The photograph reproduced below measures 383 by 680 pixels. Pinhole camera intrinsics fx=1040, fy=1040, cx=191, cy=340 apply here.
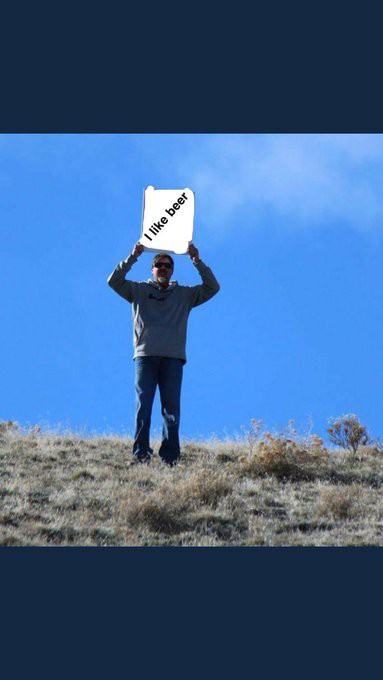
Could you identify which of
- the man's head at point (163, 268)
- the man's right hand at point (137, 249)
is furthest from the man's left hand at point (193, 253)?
the man's right hand at point (137, 249)

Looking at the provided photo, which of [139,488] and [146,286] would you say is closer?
[139,488]

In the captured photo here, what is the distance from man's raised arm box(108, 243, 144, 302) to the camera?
45.9 ft

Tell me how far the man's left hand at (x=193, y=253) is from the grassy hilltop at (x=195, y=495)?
2775 mm

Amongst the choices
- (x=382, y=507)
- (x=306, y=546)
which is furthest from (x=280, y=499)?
(x=306, y=546)

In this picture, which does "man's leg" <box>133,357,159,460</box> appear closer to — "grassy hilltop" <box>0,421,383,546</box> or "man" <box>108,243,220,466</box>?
"man" <box>108,243,220,466</box>

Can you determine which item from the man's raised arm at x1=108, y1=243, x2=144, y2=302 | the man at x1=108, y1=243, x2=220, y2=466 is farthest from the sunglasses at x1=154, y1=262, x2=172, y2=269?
the man's raised arm at x1=108, y1=243, x2=144, y2=302

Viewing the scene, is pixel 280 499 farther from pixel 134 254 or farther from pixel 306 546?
pixel 134 254

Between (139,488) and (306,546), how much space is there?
2.84 meters

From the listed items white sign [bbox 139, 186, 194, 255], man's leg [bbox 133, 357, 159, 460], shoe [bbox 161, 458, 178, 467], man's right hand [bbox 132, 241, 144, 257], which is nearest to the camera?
white sign [bbox 139, 186, 194, 255]

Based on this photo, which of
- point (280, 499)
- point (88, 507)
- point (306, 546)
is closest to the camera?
point (306, 546)

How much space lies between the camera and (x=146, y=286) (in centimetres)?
1457

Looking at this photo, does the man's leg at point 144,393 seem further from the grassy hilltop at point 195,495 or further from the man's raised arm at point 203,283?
the man's raised arm at point 203,283

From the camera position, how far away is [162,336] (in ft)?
47.0

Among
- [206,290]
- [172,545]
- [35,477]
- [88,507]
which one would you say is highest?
[206,290]
